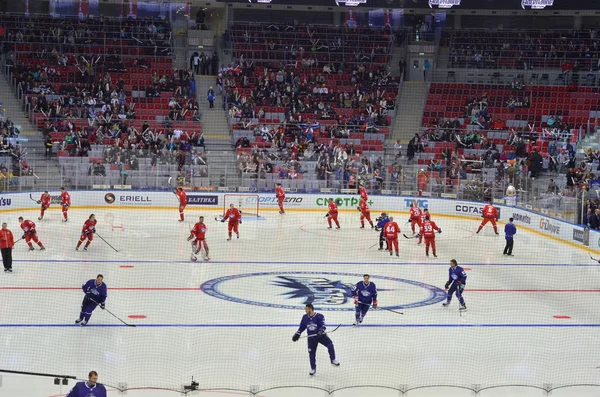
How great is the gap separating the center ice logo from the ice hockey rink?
44 millimetres

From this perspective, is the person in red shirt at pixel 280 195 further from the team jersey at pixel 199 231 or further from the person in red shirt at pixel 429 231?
the team jersey at pixel 199 231

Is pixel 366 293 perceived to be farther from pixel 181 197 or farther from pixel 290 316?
pixel 181 197

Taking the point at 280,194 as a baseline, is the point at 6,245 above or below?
below

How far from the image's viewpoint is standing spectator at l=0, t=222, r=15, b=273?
1938 cm

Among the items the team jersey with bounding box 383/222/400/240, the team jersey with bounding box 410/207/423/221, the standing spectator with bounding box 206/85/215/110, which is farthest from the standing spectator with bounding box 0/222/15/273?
the standing spectator with bounding box 206/85/215/110

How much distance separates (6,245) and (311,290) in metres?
6.53

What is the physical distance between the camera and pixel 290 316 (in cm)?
1661

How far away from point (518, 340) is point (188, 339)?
214 inches

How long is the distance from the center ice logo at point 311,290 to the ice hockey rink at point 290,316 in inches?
1.7

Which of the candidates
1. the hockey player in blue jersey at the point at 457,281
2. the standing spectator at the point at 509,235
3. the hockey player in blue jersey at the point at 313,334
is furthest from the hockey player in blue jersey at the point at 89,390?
the standing spectator at the point at 509,235

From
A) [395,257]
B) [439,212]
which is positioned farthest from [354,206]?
[395,257]

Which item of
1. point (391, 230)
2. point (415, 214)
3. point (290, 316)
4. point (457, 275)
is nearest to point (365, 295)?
point (290, 316)

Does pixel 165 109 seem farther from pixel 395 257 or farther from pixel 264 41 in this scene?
pixel 395 257

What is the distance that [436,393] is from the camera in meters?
11.3
